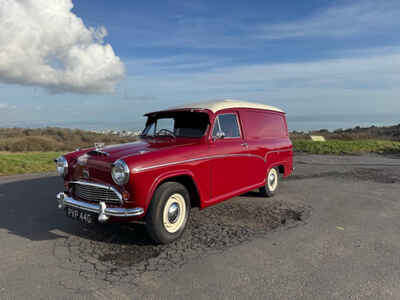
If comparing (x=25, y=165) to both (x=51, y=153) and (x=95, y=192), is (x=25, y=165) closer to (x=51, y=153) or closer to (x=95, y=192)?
(x=51, y=153)

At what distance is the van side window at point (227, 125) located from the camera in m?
5.05

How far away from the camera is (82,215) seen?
3.98m

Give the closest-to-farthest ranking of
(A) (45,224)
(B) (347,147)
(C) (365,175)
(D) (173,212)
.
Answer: (D) (173,212) → (A) (45,224) → (C) (365,175) → (B) (347,147)

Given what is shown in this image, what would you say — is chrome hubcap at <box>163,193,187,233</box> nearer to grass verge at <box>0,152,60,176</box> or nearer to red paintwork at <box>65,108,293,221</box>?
red paintwork at <box>65,108,293,221</box>

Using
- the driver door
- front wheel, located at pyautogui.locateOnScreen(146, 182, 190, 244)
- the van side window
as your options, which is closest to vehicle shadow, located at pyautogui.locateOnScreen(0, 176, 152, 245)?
front wheel, located at pyautogui.locateOnScreen(146, 182, 190, 244)

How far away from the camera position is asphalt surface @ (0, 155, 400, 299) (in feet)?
9.62

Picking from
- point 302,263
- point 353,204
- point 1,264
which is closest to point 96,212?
point 1,264

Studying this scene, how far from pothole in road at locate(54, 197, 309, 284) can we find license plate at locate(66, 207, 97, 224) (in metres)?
0.36

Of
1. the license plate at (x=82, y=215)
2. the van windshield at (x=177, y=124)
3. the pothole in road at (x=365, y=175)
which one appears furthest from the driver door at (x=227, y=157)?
the pothole in road at (x=365, y=175)

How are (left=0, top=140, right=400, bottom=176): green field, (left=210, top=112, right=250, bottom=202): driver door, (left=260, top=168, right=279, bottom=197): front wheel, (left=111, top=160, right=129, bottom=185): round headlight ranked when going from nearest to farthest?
(left=111, top=160, right=129, bottom=185): round headlight < (left=210, top=112, right=250, bottom=202): driver door < (left=260, top=168, right=279, bottom=197): front wheel < (left=0, top=140, right=400, bottom=176): green field

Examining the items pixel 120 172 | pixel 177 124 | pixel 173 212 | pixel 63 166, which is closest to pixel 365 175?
pixel 177 124

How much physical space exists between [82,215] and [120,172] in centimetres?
90

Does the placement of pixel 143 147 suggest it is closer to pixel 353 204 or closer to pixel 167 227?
pixel 167 227

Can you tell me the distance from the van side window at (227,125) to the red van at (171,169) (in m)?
0.02
